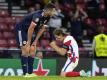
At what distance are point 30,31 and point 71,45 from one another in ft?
6.44

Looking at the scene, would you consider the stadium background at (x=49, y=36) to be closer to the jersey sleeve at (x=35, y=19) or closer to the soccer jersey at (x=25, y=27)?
the soccer jersey at (x=25, y=27)

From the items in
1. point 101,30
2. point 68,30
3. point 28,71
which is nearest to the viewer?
point 28,71

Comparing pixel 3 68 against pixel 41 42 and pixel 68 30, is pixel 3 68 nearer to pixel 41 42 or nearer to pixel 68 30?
pixel 41 42

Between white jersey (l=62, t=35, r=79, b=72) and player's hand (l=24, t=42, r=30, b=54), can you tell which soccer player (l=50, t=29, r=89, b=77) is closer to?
white jersey (l=62, t=35, r=79, b=72)

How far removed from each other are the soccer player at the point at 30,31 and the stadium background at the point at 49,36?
9.55 ft

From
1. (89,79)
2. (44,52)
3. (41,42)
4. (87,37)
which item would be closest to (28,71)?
(89,79)

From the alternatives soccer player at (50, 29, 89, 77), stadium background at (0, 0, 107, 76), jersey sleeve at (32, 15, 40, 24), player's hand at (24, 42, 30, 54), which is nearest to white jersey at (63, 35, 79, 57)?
soccer player at (50, 29, 89, 77)

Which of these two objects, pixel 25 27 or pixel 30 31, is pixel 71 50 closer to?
pixel 25 27

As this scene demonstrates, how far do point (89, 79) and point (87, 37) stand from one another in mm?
8757

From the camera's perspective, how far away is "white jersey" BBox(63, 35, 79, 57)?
1595 cm

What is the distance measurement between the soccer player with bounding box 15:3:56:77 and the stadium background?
2911 millimetres

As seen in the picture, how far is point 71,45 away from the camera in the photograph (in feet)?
52.6

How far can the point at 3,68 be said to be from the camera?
60.1ft

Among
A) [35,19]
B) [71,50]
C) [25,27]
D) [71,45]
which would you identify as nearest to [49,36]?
[71,50]
